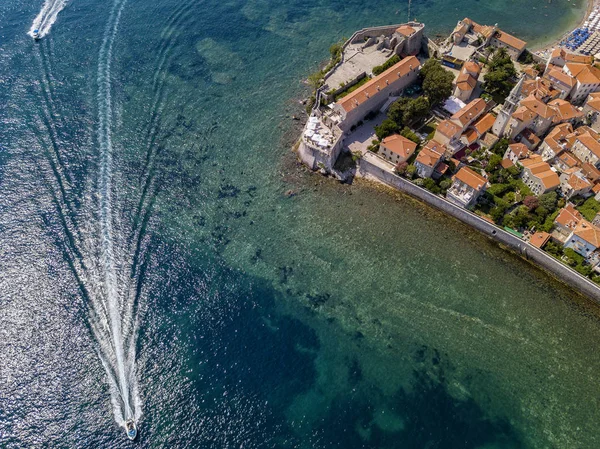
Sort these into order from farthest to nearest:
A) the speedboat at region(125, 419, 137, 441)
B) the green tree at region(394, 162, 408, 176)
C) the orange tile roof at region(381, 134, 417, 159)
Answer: the orange tile roof at region(381, 134, 417, 159), the green tree at region(394, 162, 408, 176), the speedboat at region(125, 419, 137, 441)

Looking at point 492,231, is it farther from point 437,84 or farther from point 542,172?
point 437,84

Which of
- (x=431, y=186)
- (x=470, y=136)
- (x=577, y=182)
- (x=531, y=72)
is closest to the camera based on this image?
(x=577, y=182)

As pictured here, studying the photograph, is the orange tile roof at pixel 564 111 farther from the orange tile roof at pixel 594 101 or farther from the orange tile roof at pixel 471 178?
the orange tile roof at pixel 471 178

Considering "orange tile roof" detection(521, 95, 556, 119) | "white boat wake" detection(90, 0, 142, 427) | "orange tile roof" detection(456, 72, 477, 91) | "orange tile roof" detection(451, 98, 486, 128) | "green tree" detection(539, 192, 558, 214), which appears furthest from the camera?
"orange tile roof" detection(456, 72, 477, 91)

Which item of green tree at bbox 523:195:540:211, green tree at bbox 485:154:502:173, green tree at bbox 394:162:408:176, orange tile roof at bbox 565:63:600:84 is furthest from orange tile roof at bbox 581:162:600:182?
green tree at bbox 394:162:408:176

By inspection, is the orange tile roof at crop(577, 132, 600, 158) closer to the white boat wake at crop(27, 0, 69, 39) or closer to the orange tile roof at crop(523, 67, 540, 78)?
the orange tile roof at crop(523, 67, 540, 78)

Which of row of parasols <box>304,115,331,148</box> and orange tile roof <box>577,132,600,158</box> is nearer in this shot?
orange tile roof <box>577,132,600,158</box>

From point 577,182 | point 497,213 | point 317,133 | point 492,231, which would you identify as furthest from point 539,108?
point 317,133
